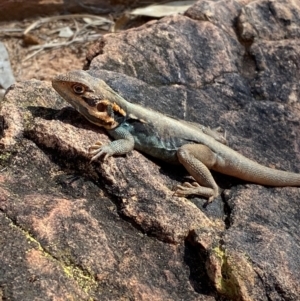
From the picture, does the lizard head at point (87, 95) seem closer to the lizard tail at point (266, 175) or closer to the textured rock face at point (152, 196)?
the textured rock face at point (152, 196)

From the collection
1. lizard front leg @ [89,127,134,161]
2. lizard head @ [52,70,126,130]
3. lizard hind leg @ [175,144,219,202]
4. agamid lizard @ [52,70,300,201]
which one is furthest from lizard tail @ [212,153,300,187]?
lizard head @ [52,70,126,130]

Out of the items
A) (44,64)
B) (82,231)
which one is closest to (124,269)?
(82,231)

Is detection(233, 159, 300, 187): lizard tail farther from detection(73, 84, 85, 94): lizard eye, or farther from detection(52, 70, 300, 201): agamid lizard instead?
detection(73, 84, 85, 94): lizard eye

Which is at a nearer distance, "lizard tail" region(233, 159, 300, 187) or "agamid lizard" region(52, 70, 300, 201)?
"agamid lizard" region(52, 70, 300, 201)

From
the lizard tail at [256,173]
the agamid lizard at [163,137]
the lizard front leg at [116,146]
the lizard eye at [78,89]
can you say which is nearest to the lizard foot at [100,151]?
the lizard front leg at [116,146]

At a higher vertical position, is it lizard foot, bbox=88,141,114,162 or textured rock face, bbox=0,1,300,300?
lizard foot, bbox=88,141,114,162

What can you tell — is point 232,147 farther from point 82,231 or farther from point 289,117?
point 82,231
